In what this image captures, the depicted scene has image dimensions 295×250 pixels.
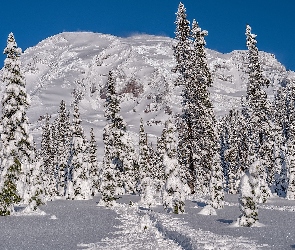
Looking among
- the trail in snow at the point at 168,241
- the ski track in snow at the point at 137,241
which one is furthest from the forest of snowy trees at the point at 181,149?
the ski track in snow at the point at 137,241

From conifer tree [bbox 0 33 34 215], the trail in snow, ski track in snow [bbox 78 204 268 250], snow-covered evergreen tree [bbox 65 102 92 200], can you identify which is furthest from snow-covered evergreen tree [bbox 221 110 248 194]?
ski track in snow [bbox 78 204 268 250]

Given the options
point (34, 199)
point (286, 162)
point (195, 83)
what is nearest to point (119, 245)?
point (34, 199)

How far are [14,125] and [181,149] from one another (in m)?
21.2

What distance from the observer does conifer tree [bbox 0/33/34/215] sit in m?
31.7

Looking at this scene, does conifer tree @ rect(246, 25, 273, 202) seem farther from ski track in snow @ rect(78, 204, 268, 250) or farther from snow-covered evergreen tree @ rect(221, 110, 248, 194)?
ski track in snow @ rect(78, 204, 268, 250)

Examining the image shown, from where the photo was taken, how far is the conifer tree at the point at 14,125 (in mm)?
31719

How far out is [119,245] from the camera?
1708 cm

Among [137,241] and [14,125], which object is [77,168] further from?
[137,241]

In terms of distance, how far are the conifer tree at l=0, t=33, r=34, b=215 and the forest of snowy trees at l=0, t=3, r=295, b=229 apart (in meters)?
0.07

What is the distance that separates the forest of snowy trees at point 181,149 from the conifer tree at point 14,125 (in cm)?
7

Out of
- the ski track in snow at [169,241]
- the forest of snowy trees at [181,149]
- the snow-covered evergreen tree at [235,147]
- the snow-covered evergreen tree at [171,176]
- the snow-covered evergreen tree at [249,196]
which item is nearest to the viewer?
the ski track in snow at [169,241]

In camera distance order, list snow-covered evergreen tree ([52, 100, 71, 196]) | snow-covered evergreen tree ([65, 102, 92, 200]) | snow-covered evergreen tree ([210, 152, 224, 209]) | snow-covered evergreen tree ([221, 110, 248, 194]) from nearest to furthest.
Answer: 1. snow-covered evergreen tree ([210, 152, 224, 209])
2. snow-covered evergreen tree ([65, 102, 92, 200])
3. snow-covered evergreen tree ([52, 100, 71, 196])
4. snow-covered evergreen tree ([221, 110, 248, 194])

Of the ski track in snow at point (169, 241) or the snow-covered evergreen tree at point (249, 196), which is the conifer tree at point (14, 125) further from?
the snow-covered evergreen tree at point (249, 196)

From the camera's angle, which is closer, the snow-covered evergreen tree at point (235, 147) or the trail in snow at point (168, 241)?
the trail in snow at point (168, 241)
